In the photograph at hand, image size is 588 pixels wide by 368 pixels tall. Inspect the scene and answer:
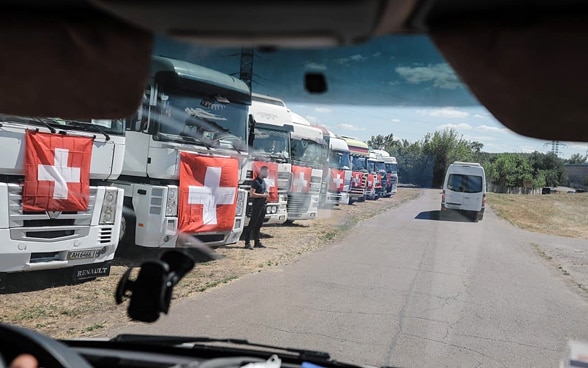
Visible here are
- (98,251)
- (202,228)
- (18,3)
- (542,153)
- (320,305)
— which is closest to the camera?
(18,3)

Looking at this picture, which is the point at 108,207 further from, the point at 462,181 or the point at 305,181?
the point at 305,181

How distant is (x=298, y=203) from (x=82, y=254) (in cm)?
527

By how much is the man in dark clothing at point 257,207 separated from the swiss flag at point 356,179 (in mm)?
5379

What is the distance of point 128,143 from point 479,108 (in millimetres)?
6621

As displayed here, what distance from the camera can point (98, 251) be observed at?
7.05 m

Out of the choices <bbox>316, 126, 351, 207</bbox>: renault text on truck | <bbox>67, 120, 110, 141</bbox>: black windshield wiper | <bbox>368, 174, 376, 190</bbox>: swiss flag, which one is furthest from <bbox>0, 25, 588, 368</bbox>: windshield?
<bbox>316, 126, 351, 207</bbox>: renault text on truck

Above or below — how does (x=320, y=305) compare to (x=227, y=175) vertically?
below

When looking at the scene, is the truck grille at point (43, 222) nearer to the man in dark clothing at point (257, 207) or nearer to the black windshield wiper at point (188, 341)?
the man in dark clothing at point (257, 207)

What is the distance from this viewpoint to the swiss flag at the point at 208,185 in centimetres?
773

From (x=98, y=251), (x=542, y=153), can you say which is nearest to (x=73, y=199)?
(x=98, y=251)

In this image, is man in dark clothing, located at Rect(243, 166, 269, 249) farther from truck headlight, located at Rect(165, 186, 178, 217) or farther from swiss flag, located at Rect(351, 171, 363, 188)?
swiss flag, located at Rect(351, 171, 363, 188)

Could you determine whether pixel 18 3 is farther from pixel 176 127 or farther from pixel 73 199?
pixel 176 127

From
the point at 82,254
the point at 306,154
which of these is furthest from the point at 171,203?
the point at 306,154

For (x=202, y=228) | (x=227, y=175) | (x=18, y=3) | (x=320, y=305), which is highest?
(x=18, y=3)
